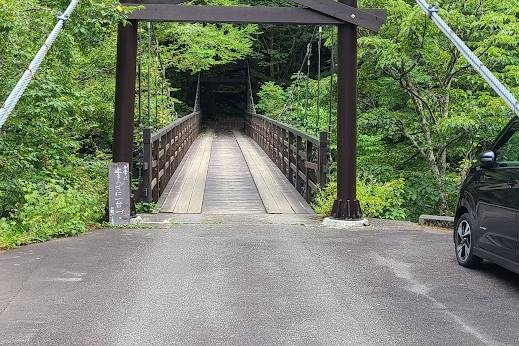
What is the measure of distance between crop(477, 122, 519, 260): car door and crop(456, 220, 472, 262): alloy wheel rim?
345 mm

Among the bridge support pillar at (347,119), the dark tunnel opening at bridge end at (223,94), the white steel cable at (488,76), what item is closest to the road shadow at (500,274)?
the white steel cable at (488,76)

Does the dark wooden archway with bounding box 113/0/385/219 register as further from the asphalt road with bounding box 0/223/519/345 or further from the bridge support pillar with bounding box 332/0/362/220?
the asphalt road with bounding box 0/223/519/345

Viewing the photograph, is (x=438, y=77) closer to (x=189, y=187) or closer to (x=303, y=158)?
(x=303, y=158)

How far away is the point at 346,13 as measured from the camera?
25.8 ft

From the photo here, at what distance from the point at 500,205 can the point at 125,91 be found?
4862 millimetres

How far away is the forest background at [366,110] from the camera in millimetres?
7145

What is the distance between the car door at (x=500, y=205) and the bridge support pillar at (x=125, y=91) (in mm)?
4461

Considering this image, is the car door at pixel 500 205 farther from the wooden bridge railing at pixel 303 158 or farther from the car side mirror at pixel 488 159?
the wooden bridge railing at pixel 303 158

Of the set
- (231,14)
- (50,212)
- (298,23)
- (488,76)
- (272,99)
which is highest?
(272,99)

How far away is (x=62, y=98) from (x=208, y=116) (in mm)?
35206

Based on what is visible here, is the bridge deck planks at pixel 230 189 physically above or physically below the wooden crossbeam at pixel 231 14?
below

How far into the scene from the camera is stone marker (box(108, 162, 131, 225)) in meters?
7.80

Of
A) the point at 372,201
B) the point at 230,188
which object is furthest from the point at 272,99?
the point at 372,201

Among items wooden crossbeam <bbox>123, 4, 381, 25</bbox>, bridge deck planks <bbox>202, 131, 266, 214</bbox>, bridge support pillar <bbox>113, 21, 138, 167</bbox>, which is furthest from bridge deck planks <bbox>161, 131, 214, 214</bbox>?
wooden crossbeam <bbox>123, 4, 381, 25</bbox>
